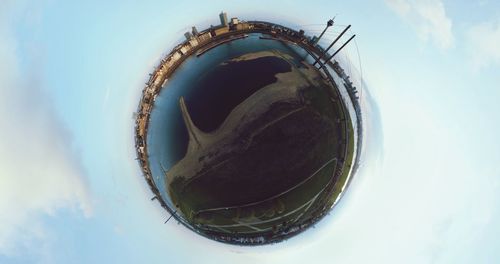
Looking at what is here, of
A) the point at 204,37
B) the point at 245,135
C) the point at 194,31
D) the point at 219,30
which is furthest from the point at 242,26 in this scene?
the point at 245,135

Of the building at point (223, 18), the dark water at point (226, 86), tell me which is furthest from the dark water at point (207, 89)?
the building at point (223, 18)

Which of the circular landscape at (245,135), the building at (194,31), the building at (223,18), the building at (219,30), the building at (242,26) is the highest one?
the building at (242,26)

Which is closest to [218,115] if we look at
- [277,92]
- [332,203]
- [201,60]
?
[277,92]

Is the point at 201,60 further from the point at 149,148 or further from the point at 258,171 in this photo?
the point at 258,171

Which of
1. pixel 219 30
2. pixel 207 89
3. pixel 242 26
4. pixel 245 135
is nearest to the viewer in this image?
pixel 245 135

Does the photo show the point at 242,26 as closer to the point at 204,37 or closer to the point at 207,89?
the point at 204,37

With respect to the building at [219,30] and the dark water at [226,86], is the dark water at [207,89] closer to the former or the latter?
the dark water at [226,86]
